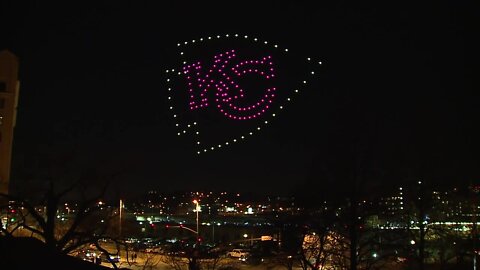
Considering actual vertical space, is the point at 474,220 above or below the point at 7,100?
below

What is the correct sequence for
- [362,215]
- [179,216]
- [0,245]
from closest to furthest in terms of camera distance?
[0,245] < [362,215] < [179,216]

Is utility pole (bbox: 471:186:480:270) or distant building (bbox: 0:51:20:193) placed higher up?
distant building (bbox: 0:51:20:193)

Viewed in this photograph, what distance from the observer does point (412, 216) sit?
21734mm

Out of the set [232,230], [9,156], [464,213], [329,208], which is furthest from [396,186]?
[232,230]

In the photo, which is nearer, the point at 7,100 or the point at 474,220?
the point at 474,220

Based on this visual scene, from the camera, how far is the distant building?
4209cm

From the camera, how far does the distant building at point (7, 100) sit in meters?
42.1

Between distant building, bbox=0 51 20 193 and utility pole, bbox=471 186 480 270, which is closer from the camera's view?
utility pole, bbox=471 186 480 270

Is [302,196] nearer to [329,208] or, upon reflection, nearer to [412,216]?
[329,208]

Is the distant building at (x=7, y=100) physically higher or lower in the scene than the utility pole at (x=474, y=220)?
higher

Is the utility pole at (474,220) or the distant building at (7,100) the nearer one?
the utility pole at (474,220)

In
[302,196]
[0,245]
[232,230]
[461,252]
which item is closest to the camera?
[0,245]

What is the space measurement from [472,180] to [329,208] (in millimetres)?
8979

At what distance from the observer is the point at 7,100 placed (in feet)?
142
